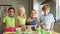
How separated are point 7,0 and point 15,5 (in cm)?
25

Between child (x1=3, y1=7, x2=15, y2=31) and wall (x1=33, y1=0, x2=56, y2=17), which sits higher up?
wall (x1=33, y1=0, x2=56, y2=17)

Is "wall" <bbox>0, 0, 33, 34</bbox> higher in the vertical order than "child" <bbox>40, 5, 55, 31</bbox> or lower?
higher

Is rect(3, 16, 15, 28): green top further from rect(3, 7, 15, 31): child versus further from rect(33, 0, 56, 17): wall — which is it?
rect(33, 0, 56, 17): wall

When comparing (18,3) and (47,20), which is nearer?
(47,20)

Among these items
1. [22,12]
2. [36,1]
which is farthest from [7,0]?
[22,12]

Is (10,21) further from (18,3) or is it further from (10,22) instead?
(18,3)

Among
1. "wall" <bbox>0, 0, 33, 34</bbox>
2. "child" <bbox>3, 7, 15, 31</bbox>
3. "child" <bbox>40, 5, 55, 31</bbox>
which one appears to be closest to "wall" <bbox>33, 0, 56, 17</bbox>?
"wall" <bbox>0, 0, 33, 34</bbox>

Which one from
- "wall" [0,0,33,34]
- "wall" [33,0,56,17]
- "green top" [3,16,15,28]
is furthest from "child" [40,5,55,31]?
"wall" [0,0,33,34]

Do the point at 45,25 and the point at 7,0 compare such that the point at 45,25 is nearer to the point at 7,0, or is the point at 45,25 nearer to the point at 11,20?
the point at 11,20

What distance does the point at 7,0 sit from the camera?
13.4 feet

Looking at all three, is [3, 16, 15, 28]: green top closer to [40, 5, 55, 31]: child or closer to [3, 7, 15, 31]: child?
[3, 7, 15, 31]: child

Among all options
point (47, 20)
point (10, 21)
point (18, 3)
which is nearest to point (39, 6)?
point (18, 3)

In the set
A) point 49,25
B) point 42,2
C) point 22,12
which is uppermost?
point 42,2

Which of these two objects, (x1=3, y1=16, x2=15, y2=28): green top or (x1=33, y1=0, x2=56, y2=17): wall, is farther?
(x1=33, y1=0, x2=56, y2=17): wall
